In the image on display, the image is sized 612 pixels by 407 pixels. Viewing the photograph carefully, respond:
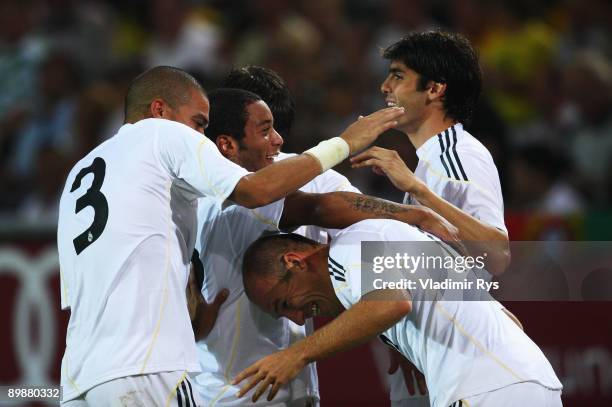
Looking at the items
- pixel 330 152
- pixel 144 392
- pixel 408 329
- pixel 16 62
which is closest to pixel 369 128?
pixel 330 152

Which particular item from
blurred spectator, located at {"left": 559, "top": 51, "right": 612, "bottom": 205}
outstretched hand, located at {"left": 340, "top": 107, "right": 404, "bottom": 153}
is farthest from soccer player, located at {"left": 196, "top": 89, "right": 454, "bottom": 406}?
blurred spectator, located at {"left": 559, "top": 51, "right": 612, "bottom": 205}

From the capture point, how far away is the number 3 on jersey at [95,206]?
421 cm

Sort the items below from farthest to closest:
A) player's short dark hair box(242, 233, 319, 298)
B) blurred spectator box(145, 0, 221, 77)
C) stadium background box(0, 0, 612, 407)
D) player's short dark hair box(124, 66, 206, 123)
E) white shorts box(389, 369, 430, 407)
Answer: blurred spectator box(145, 0, 221, 77) < stadium background box(0, 0, 612, 407) < white shorts box(389, 369, 430, 407) < player's short dark hair box(124, 66, 206, 123) < player's short dark hair box(242, 233, 319, 298)

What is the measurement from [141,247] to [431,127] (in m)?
1.72

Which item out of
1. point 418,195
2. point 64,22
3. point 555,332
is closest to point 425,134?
point 418,195

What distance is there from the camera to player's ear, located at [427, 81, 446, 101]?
201 inches

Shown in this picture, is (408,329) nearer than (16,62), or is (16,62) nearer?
(408,329)

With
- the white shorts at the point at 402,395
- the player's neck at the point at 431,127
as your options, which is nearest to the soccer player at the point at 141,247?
the player's neck at the point at 431,127

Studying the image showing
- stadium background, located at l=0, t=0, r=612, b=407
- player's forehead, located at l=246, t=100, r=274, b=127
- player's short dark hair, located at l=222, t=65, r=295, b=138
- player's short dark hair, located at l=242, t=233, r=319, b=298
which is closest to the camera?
player's short dark hair, located at l=242, t=233, r=319, b=298

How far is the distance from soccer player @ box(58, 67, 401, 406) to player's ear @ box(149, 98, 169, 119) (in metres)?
0.17

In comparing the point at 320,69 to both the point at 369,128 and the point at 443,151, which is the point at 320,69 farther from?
the point at 369,128

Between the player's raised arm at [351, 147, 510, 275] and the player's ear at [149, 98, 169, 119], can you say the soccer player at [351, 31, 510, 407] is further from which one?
the player's ear at [149, 98, 169, 119]

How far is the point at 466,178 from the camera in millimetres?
4719

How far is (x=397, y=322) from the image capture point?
4.12 m
